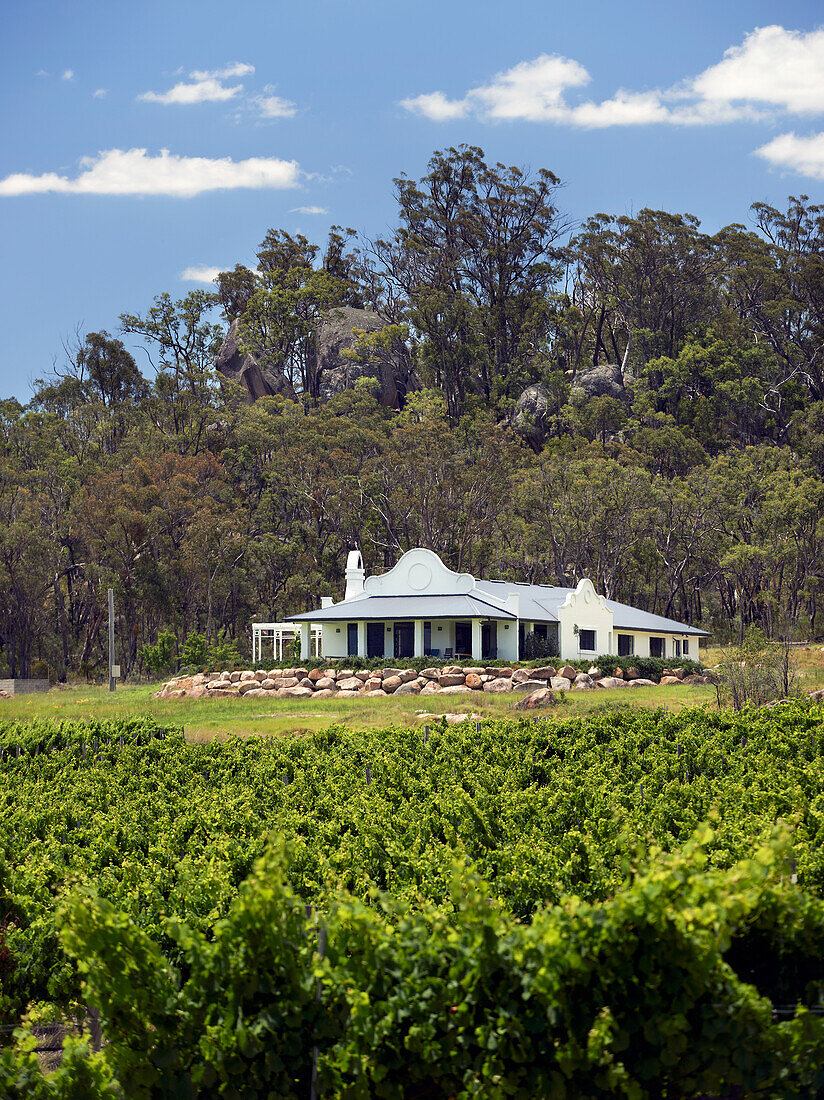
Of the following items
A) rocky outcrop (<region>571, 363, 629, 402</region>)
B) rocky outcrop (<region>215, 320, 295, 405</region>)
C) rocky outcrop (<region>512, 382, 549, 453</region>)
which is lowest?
rocky outcrop (<region>512, 382, 549, 453</region>)

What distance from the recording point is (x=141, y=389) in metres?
84.0

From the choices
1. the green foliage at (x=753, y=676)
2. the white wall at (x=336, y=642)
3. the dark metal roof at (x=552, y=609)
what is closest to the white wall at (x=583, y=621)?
the dark metal roof at (x=552, y=609)

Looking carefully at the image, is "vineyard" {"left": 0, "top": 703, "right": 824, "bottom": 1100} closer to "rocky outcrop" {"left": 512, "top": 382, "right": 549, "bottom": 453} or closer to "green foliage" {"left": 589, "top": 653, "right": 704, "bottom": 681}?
"green foliage" {"left": 589, "top": 653, "right": 704, "bottom": 681}

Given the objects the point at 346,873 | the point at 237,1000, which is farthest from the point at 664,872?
the point at 346,873

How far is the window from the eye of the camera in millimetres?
47906

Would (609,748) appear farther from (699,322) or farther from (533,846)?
(699,322)

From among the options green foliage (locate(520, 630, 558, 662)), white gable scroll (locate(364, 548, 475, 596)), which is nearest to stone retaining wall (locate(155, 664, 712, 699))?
green foliage (locate(520, 630, 558, 662))

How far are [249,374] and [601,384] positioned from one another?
3051cm

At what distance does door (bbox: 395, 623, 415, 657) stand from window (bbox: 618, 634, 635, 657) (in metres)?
10.2

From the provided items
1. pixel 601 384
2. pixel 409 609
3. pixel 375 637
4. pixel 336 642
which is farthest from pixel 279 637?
pixel 601 384

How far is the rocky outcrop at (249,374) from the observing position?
89000mm

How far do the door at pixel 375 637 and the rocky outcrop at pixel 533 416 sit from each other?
126ft

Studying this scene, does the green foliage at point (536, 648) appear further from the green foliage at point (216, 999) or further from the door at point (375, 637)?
the green foliage at point (216, 999)

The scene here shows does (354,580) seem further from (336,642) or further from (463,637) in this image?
(463,637)
